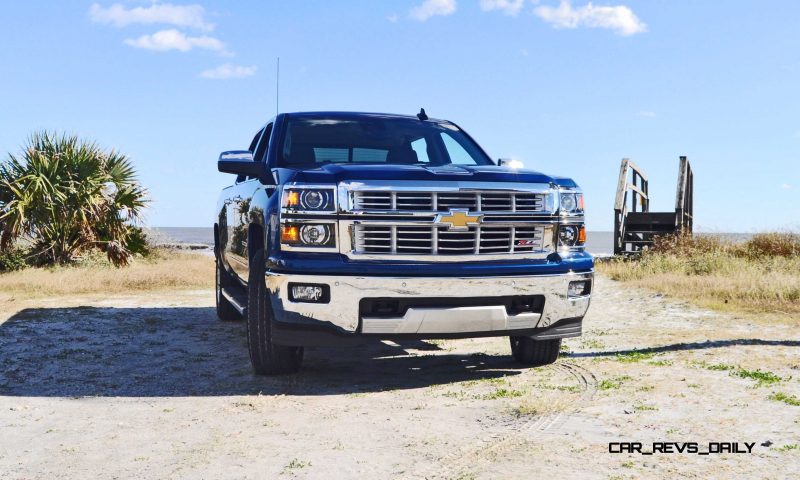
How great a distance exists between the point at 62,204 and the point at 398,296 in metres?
12.9

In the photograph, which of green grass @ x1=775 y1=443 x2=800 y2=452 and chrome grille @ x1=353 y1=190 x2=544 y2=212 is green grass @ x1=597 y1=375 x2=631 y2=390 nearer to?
chrome grille @ x1=353 y1=190 x2=544 y2=212

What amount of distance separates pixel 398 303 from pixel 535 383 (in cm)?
123

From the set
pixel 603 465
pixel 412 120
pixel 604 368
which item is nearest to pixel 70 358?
pixel 412 120

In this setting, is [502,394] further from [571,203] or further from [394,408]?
[571,203]

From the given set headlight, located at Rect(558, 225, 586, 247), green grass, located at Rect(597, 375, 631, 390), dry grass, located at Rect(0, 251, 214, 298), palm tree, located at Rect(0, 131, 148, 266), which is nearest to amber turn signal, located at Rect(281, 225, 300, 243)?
headlight, located at Rect(558, 225, 586, 247)

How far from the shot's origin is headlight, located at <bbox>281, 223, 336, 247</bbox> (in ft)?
16.4

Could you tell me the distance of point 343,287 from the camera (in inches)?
193

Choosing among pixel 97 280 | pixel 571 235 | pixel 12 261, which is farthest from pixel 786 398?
pixel 12 261

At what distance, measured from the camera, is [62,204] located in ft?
51.7

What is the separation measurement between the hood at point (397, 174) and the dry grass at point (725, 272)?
5.21 meters

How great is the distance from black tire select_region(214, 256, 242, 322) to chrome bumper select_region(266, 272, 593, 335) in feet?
11.2

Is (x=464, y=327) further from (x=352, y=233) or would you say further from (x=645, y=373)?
(x=645, y=373)

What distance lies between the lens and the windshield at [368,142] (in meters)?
6.39

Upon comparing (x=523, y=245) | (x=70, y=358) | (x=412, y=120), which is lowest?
(x=70, y=358)
